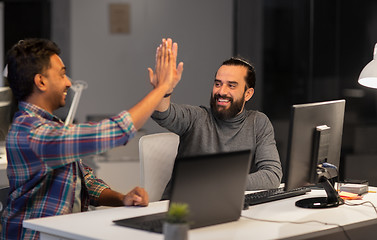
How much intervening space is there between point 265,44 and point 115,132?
3663 millimetres

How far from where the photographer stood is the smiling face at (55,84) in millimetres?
2299

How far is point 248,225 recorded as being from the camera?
7.16 ft

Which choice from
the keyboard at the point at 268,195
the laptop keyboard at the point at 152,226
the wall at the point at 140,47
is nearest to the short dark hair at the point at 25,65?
the laptop keyboard at the point at 152,226

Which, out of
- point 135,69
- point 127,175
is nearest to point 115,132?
point 127,175

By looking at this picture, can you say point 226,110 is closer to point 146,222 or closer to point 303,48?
point 146,222

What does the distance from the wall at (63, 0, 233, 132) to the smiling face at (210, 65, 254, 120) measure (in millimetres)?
2794

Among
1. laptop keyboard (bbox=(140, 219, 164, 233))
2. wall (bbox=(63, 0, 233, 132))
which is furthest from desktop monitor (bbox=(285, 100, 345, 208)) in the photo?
wall (bbox=(63, 0, 233, 132))

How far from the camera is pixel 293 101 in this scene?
534 cm

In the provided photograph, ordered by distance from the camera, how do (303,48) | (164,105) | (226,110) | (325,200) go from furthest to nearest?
(303,48) < (226,110) < (164,105) < (325,200)

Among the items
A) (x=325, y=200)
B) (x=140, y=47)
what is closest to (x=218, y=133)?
(x=325, y=200)

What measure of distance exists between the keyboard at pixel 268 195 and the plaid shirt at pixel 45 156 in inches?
25.0

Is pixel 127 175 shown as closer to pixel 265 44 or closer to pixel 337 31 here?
pixel 265 44

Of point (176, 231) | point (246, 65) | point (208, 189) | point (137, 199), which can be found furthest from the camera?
point (246, 65)

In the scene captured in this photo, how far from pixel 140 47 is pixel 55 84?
3.66 m
